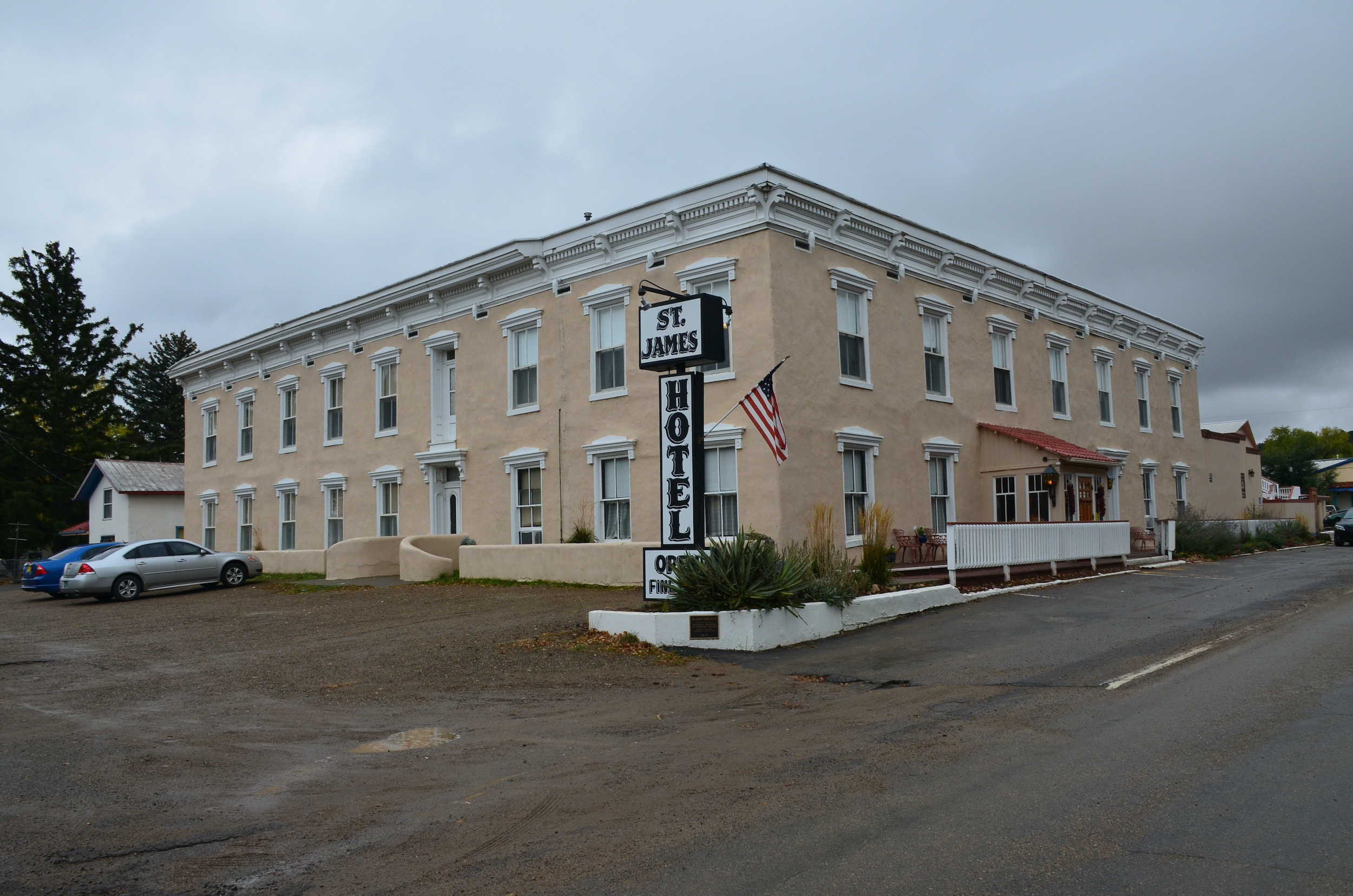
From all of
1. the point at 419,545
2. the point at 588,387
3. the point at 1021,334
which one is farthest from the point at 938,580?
the point at 419,545

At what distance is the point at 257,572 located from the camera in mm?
26078

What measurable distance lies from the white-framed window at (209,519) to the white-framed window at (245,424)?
2351mm

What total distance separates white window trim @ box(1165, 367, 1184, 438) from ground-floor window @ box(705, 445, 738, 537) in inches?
809

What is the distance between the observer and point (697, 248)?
64.1 feet

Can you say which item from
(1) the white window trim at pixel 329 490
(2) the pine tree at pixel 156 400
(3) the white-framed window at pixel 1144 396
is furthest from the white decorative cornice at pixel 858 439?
(2) the pine tree at pixel 156 400

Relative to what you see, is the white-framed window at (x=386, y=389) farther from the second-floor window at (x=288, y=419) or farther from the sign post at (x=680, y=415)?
the sign post at (x=680, y=415)

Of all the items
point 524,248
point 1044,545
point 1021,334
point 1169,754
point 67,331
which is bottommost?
point 1169,754

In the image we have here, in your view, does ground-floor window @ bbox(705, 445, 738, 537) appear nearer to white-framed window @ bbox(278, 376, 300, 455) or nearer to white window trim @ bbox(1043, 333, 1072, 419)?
white window trim @ bbox(1043, 333, 1072, 419)

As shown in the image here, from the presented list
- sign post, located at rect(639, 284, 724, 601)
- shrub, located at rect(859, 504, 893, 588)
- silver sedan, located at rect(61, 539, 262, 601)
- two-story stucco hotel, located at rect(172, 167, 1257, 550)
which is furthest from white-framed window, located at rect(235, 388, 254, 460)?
shrub, located at rect(859, 504, 893, 588)

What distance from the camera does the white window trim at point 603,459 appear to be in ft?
66.9

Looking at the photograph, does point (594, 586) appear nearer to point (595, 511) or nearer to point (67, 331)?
point (595, 511)

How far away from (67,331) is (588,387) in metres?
43.4

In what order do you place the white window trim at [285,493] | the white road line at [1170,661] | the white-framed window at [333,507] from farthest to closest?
the white window trim at [285,493] < the white-framed window at [333,507] < the white road line at [1170,661]

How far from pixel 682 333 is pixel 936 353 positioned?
10.1m
